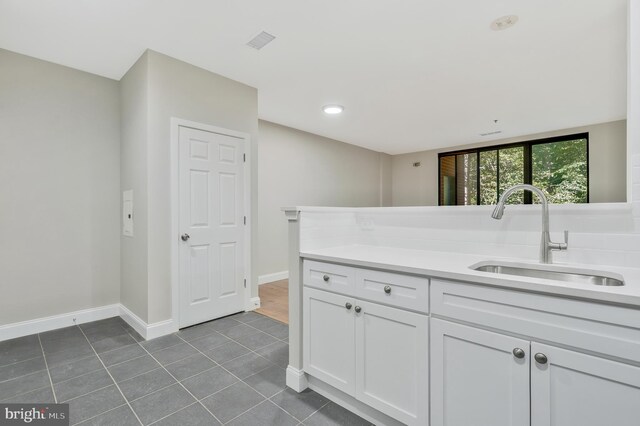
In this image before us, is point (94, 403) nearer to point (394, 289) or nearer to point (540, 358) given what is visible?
point (394, 289)

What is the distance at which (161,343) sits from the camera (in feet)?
8.48

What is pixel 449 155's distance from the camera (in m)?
6.70

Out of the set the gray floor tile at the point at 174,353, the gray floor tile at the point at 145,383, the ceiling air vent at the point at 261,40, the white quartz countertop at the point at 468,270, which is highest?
the ceiling air vent at the point at 261,40

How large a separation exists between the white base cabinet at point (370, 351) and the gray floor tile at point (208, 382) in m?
0.58

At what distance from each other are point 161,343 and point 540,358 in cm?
269

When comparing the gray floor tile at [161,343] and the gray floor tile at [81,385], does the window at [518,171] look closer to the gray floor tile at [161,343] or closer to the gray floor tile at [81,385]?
the gray floor tile at [161,343]

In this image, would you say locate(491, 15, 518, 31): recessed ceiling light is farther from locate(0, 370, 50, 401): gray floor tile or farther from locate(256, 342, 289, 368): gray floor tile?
locate(0, 370, 50, 401): gray floor tile

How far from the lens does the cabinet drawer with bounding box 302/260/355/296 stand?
1.66 m

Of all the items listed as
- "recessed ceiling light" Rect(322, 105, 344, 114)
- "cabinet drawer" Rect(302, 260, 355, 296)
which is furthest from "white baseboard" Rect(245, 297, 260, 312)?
"recessed ceiling light" Rect(322, 105, 344, 114)

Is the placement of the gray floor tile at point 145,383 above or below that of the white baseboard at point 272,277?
below

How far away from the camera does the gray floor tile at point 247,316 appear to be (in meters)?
3.14

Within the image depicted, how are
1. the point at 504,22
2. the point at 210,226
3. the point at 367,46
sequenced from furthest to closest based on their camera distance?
1. the point at 210,226
2. the point at 367,46
3. the point at 504,22

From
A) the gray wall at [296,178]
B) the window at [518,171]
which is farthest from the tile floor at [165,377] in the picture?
the window at [518,171]

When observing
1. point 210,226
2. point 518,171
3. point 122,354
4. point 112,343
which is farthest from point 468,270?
point 518,171
